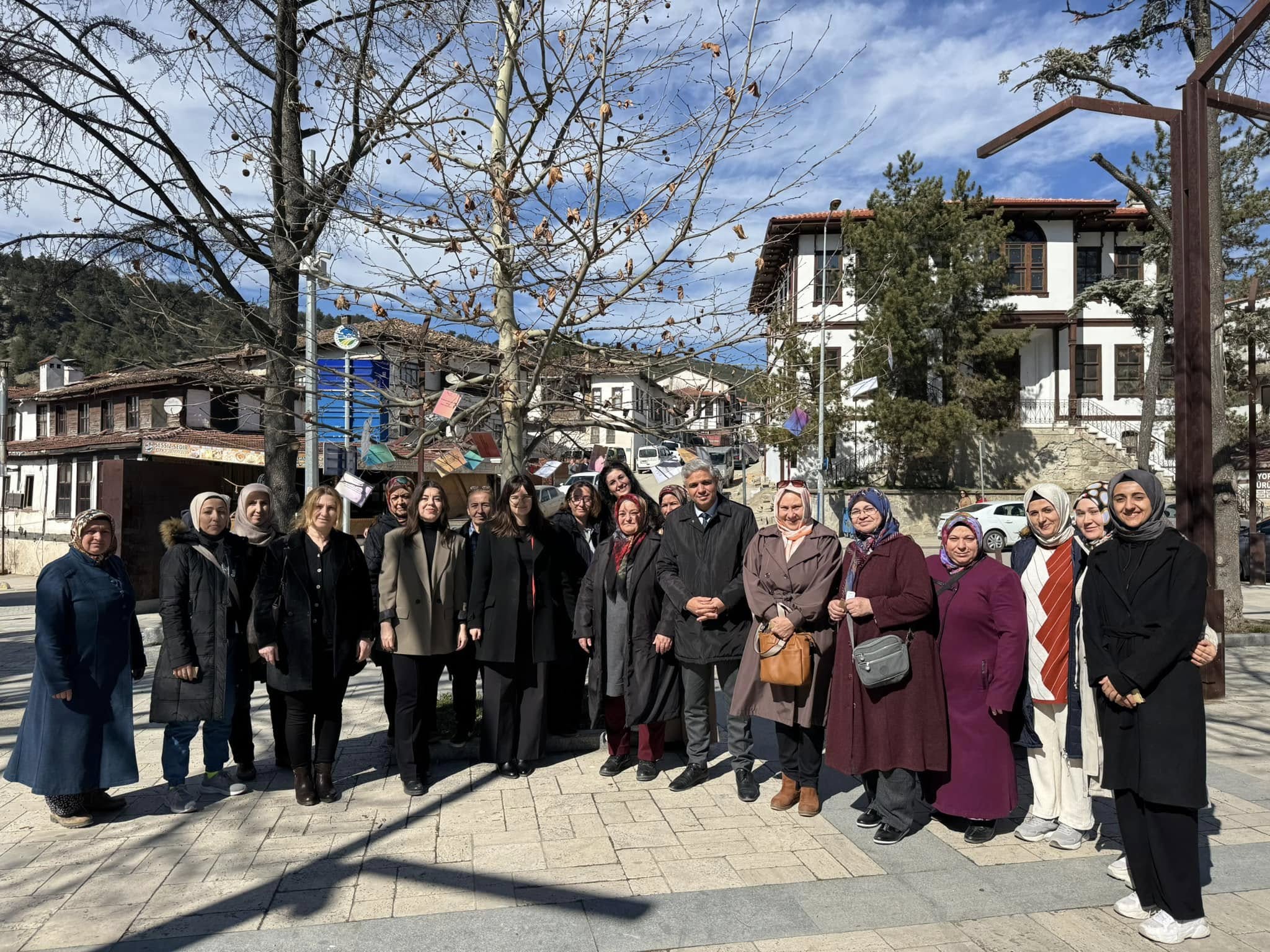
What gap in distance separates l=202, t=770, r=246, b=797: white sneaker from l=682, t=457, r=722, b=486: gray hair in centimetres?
332

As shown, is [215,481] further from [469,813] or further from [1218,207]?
[1218,207]

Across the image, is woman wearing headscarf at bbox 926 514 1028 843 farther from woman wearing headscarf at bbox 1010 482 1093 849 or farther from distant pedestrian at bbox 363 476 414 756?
distant pedestrian at bbox 363 476 414 756

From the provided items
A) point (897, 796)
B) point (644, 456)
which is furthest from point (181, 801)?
point (644, 456)

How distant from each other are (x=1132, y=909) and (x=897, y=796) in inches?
46.7

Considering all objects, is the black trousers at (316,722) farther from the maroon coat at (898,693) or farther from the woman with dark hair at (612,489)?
the maroon coat at (898,693)

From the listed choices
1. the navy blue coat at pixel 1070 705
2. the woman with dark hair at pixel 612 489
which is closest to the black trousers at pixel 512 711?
the woman with dark hair at pixel 612 489

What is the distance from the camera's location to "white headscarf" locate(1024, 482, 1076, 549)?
4.52m

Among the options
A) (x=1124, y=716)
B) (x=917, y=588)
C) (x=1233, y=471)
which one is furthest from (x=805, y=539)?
(x=1233, y=471)

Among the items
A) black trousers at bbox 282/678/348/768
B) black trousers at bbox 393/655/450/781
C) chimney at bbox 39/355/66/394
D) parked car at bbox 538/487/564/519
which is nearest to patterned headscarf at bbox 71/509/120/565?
black trousers at bbox 282/678/348/768

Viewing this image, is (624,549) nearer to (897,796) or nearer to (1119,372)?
(897,796)

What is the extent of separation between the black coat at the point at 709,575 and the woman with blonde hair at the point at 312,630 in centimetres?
191

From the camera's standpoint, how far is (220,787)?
537 cm

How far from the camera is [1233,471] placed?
11.1m

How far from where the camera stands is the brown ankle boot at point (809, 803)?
4.99 metres
